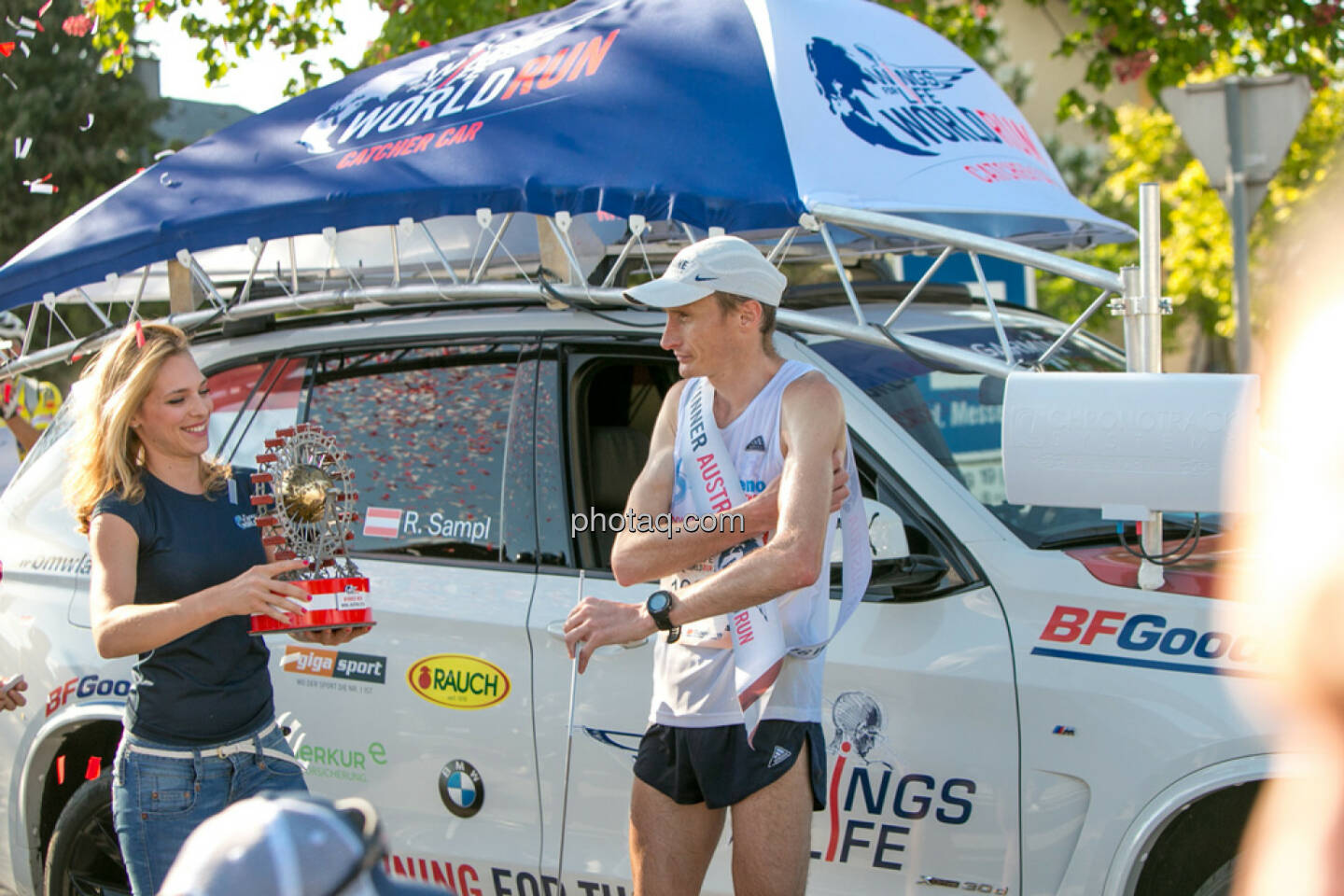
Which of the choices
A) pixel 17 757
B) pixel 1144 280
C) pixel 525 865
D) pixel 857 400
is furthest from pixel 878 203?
pixel 17 757

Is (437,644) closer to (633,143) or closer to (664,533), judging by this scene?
(664,533)

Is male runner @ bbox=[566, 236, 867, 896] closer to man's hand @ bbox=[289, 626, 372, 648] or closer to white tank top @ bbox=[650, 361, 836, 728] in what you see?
white tank top @ bbox=[650, 361, 836, 728]

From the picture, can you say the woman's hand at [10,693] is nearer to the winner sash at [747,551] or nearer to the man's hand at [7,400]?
the winner sash at [747,551]

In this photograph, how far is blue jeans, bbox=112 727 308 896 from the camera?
3045 millimetres

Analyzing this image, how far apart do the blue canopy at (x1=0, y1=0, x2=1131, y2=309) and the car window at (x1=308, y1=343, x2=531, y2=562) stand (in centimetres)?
44

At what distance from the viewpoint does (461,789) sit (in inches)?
146

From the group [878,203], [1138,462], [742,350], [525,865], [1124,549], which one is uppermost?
[878,203]

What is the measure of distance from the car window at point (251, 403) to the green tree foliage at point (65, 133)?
467 inches

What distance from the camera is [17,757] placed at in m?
4.25

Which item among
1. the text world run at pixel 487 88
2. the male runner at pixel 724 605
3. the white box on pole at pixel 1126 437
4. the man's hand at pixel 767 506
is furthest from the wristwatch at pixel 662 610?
the text world run at pixel 487 88

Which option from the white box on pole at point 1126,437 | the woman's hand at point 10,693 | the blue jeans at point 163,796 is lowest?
the blue jeans at point 163,796

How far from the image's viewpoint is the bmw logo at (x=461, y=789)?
12.1 ft

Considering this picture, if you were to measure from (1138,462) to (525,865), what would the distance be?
72.2 inches

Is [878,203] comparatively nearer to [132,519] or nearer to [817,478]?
[817,478]
